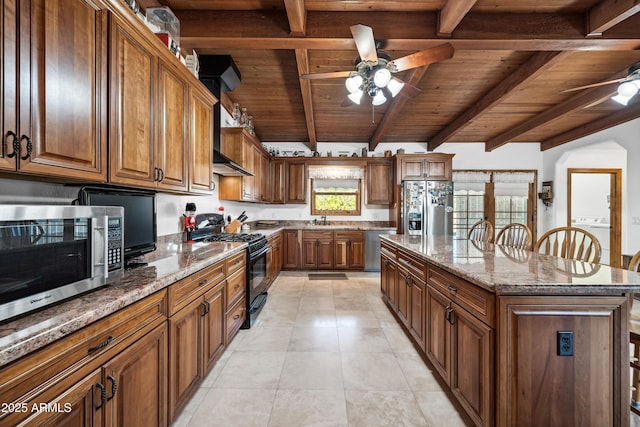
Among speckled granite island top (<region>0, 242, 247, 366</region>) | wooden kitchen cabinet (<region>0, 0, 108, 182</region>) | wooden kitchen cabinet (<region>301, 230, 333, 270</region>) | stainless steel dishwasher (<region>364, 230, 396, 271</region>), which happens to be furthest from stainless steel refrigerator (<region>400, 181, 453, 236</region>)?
wooden kitchen cabinet (<region>0, 0, 108, 182</region>)

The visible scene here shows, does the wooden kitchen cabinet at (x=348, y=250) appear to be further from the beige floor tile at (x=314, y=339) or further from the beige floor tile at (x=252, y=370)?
the beige floor tile at (x=252, y=370)

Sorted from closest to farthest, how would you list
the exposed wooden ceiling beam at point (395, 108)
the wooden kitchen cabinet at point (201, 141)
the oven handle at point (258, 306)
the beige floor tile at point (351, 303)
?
the wooden kitchen cabinet at point (201, 141), the oven handle at point (258, 306), the exposed wooden ceiling beam at point (395, 108), the beige floor tile at point (351, 303)

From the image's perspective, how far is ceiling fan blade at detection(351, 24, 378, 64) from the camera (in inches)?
74.6

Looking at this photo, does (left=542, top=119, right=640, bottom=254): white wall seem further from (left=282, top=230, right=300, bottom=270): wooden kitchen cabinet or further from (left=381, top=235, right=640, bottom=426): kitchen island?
(left=282, top=230, right=300, bottom=270): wooden kitchen cabinet

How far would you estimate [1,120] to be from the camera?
0.88 metres

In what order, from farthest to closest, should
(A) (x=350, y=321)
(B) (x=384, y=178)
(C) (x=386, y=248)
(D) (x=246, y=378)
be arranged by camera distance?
(B) (x=384, y=178)
(C) (x=386, y=248)
(A) (x=350, y=321)
(D) (x=246, y=378)

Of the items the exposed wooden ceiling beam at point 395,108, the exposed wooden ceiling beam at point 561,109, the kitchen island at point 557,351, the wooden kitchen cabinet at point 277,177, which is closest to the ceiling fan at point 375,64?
the exposed wooden ceiling beam at point 395,108

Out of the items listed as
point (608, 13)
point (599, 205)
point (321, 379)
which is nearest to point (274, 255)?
point (321, 379)

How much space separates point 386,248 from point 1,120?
3111 mm

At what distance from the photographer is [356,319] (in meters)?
3.00

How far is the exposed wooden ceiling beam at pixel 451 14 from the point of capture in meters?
2.08

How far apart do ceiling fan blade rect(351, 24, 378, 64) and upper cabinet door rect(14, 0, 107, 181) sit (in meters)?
1.50

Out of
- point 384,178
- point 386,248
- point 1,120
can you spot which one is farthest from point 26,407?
point 384,178

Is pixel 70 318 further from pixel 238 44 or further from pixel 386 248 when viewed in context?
pixel 386 248
